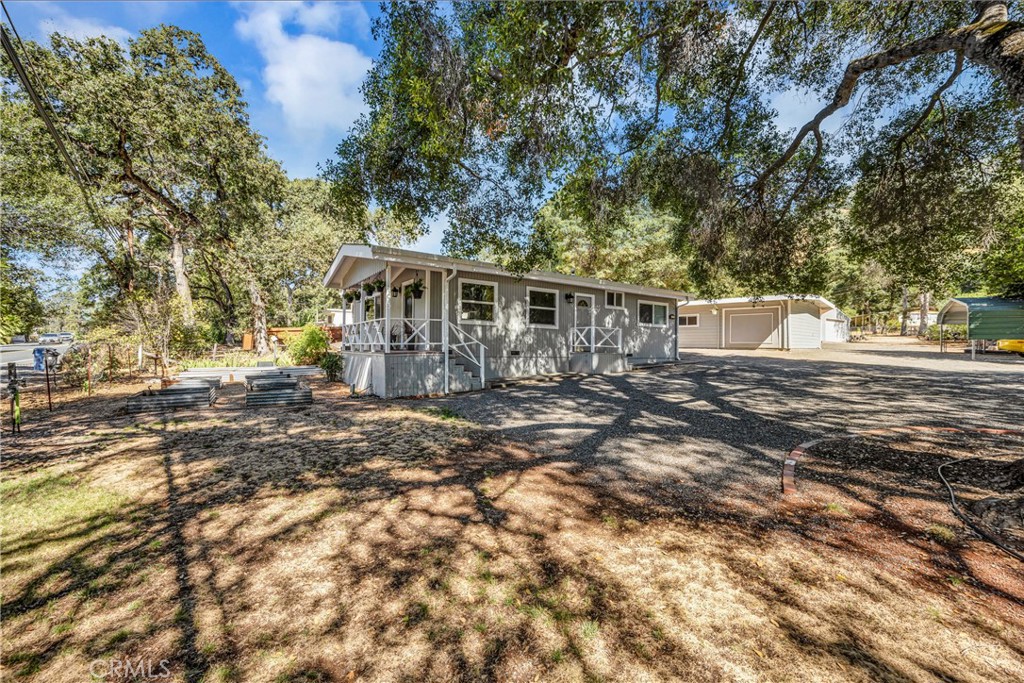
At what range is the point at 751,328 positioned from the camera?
74.5ft

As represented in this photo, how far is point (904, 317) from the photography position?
34000 mm

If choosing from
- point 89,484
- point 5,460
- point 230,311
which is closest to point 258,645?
point 89,484

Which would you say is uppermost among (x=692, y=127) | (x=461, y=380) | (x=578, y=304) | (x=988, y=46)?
(x=692, y=127)

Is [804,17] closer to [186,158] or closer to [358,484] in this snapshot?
[358,484]

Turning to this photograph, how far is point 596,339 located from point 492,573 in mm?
11750

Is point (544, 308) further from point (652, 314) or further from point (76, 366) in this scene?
point (76, 366)

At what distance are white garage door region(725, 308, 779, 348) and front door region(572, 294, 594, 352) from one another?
45.5 ft

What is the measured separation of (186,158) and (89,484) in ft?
65.0

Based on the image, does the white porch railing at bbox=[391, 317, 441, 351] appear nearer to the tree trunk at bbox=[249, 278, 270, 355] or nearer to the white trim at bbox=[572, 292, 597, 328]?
the white trim at bbox=[572, 292, 597, 328]

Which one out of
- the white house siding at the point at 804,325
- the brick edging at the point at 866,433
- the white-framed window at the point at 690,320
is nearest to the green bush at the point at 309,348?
the brick edging at the point at 866,433

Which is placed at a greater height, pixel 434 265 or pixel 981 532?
pixel 434 265

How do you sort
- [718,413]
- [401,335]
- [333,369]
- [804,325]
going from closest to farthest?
[718,413] → [401,335] → [333,369] → [804,325]

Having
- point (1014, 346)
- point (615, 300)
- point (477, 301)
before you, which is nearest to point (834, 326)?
point (1014, 346)

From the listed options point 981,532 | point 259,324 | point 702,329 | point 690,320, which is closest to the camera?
point 981,532
